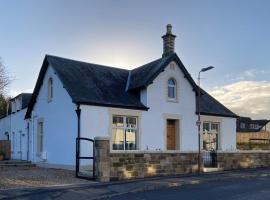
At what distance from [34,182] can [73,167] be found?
5.44 metres

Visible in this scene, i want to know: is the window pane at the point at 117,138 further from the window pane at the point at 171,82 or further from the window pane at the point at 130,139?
the window pane at the point at 171,82

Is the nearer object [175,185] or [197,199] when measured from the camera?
[197,199]

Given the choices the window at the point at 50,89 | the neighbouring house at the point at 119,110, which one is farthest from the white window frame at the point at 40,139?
the window at the point at 50,89

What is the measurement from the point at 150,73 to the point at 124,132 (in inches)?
169

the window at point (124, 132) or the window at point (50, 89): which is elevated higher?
the window at point (50, 89)

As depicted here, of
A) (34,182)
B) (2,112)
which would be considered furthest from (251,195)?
(2,112)

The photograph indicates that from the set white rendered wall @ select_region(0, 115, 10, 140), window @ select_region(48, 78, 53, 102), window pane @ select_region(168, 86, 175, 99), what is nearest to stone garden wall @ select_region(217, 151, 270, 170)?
window pane @ select_region(168, 86, 175, 99)

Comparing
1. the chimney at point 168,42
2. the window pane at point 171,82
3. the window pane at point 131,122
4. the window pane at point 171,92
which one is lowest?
the window pane at point 131,122

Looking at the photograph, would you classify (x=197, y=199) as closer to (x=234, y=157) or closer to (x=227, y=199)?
(x=227, y=199)

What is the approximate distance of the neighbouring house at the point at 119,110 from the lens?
22.0 m

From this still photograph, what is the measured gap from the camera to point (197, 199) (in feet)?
40.7

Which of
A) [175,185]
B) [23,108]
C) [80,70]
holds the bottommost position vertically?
[175,185]

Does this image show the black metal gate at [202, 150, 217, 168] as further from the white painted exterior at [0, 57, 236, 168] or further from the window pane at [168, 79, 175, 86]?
the window pane at [168, 79, 175, 86]

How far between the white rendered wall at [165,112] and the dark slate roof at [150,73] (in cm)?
34
